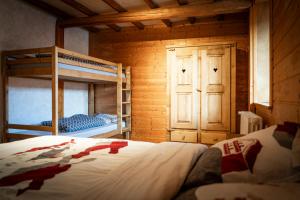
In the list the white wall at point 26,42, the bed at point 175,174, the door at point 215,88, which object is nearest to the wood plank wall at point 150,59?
the door at point 215,88

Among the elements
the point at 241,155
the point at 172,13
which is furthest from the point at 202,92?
the point at 241,155

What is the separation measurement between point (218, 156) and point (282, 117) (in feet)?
2.60

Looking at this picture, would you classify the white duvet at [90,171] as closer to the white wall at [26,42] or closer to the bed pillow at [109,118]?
the white wall at [26,42]

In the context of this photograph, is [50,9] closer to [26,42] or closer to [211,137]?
[26,42]

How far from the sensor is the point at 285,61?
4.64 ft

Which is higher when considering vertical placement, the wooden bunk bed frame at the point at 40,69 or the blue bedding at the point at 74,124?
the wooden bunk bed frame at the point at 40,69

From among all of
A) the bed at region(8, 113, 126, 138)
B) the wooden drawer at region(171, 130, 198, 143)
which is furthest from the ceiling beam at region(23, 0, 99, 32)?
the wooden drawer at region(171, 130, 198, 143)

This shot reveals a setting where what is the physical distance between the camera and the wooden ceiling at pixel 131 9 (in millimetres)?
3158

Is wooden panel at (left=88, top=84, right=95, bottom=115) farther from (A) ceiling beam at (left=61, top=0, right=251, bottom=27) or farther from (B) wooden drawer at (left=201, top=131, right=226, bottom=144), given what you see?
(B) wooden drawer at (left=201, top=131, right=226, bottom=144)

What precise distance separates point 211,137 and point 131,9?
8.10 ft

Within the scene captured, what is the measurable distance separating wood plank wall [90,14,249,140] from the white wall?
1435 millimetres

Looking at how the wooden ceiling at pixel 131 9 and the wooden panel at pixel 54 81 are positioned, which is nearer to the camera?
the wooden panel at pixel 54 81

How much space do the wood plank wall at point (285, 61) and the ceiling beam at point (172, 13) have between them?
4.59 feet

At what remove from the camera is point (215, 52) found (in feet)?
11.1
